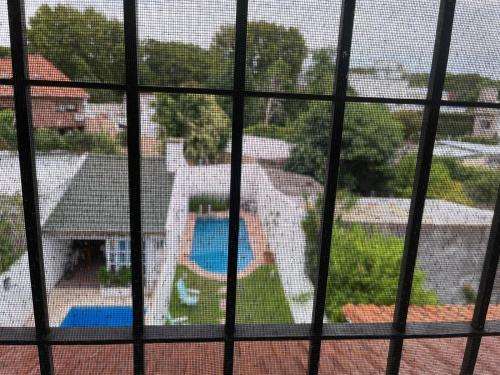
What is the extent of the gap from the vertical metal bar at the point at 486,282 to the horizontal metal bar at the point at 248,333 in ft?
0.18

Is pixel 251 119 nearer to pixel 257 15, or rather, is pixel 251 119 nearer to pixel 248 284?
pixel 257 15

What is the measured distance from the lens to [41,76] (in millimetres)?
1365

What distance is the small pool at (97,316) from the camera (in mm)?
1577

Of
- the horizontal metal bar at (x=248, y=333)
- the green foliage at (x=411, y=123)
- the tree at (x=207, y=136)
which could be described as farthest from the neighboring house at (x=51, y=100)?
the green foliage at (x=411, y=123)

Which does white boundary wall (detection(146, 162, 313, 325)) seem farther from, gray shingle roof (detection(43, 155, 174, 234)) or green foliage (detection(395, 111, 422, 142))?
green foliage (detection(395, 111, 422, 142))

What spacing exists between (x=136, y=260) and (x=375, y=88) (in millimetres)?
1247

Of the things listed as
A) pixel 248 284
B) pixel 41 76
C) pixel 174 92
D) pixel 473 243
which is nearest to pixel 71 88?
pixel 41 76

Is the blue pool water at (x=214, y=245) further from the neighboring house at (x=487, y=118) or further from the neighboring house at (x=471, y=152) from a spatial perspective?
the neighboring house at (x=487, y=118)

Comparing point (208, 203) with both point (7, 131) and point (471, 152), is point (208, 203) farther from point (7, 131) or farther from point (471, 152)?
point (471, 152)

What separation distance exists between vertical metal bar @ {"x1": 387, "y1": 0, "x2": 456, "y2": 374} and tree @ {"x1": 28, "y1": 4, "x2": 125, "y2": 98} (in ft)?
4.19

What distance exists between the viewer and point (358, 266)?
5.66 feet

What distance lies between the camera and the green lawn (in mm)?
1626

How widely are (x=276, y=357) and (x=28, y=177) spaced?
1.36 metres

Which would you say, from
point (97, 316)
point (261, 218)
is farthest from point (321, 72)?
point (97, 316)
